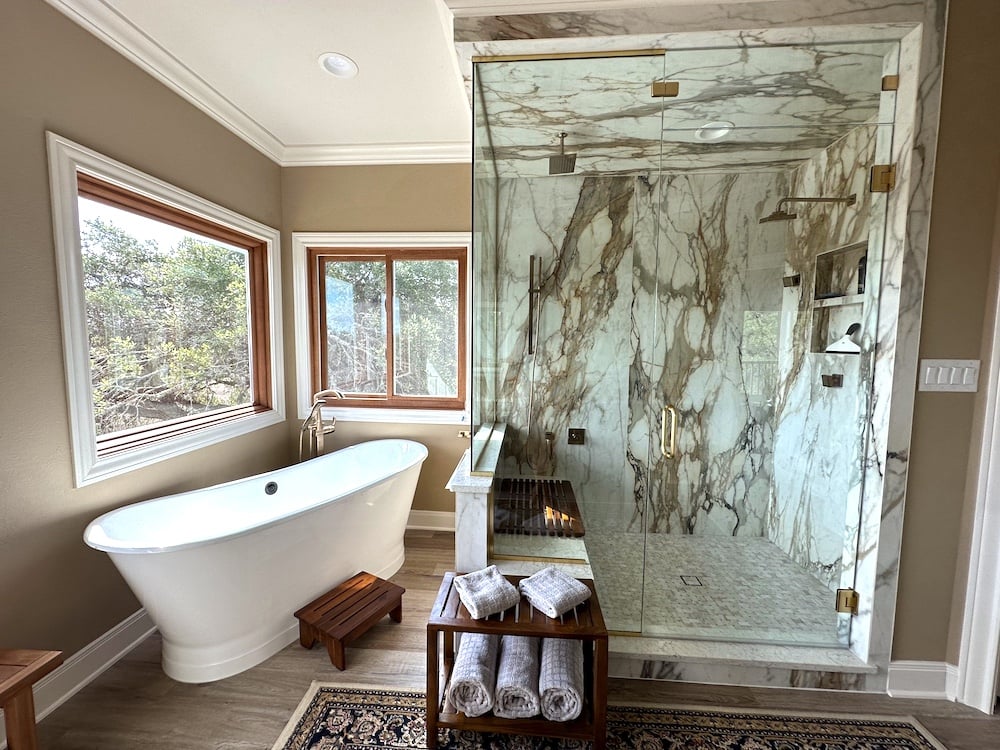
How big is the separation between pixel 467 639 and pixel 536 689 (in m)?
0.29

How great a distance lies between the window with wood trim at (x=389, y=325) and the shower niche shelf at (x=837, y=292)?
2.11 metres

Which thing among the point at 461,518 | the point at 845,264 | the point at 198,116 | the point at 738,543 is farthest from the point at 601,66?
the point at 738,543

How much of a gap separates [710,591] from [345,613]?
5.79 feet

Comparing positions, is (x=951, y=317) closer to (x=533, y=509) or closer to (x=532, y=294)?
(x=533, y=509)

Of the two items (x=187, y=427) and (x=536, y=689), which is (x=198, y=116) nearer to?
(x=187, y=427)

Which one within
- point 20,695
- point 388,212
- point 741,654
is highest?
point 388,212

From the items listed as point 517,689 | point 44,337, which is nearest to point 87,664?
point 44,337

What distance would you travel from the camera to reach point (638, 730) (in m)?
1.48

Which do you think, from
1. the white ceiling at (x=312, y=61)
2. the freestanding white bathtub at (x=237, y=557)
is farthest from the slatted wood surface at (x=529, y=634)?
the white ceiling at (x=312, y=61)

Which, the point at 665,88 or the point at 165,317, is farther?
the point at 165,317

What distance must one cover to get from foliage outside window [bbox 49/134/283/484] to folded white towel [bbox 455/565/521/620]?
1.62m

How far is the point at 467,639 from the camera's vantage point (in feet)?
4.95

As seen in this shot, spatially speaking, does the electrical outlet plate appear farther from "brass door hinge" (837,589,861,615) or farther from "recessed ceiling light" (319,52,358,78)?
"recessed ceiling light" (319,52,358,78)

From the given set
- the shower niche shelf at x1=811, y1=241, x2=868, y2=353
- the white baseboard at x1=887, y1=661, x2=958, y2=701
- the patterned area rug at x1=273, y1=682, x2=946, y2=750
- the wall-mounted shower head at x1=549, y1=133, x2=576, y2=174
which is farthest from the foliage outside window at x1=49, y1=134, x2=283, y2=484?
the white baseboard at x1=887, y1=661, x2=958, y2=701
